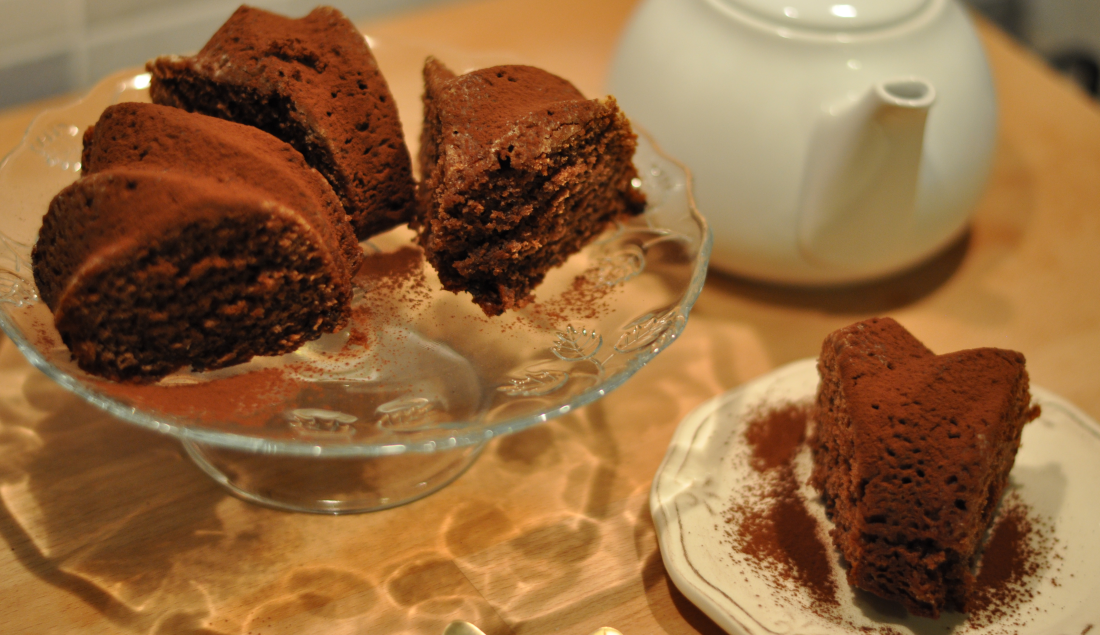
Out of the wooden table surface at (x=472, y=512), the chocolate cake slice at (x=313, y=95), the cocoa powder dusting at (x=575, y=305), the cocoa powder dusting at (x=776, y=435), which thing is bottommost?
the wooden table surface at (x=472, y=512)

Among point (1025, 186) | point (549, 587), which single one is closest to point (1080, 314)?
point (1025, 186)

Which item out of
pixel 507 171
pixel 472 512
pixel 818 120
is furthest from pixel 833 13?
pixel 472 512

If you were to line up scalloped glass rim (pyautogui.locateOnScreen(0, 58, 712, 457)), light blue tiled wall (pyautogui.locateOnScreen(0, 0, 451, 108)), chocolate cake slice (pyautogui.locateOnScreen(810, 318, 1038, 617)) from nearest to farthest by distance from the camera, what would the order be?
1. scalloped glass rim (pyautogui.locateOnScreen(0, 58, 712, 457))
2. chocolate cake slice (pyautogui.locateOnScreen(810, 318, 1038, 617))
3. light blue tiled wall (pyautogui.locateOnScreen(0, 0, 451, 108))

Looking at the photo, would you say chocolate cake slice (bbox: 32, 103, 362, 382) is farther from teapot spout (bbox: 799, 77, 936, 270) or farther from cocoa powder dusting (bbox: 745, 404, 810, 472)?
teapot spout (bbox: 799, 77, 936, 270)

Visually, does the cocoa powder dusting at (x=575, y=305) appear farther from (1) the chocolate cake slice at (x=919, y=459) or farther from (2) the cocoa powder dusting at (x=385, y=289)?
(1) the chocolate cake slice at (x=919, y=459)

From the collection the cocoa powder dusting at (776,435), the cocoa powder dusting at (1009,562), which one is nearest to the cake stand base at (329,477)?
the cocoa powder dusting at (776,435)

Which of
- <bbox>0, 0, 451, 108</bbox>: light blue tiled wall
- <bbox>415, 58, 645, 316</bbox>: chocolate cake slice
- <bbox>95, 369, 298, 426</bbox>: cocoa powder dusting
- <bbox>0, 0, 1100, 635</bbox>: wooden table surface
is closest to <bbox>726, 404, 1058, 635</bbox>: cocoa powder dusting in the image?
<bbox>0, 0, 1100, 635</bbox>: wooden table surface

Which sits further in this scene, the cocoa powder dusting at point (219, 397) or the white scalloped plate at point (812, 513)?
the white scalloped plate at point (812, 513)

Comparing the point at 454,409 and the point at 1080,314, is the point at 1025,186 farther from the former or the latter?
the point at 454,409
